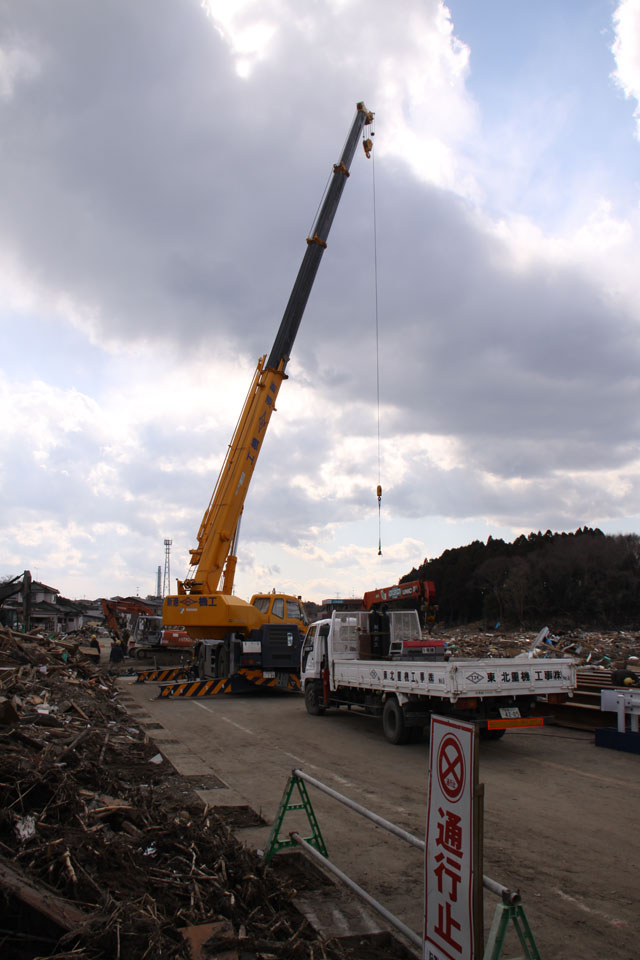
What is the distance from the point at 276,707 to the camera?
646 inches

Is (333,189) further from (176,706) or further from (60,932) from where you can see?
(60,932)

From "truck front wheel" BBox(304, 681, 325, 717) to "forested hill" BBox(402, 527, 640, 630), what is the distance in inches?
1641

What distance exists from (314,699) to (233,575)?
16.6 ft

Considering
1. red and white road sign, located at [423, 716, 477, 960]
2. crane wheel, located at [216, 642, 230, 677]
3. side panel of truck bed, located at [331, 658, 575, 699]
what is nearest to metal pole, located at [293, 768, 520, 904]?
red and white road sign, located at [423, 716, 477, 960]

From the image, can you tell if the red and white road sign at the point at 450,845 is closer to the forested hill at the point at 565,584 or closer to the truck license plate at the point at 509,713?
the truck license plate at the point at 509,713

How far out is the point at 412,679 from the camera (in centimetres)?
1024

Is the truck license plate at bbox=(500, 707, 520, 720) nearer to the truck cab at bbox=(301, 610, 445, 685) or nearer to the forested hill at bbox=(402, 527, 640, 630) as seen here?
the truck cab at bbox=(301, 610, 445, 685)

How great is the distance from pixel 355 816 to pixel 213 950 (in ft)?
11.7

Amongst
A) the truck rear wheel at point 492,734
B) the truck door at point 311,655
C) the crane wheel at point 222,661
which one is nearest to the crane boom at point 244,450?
the crane wheel at point 222,661

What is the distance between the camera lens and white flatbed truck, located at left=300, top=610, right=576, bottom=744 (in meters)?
9.56

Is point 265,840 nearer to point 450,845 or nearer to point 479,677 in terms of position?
point 450,845

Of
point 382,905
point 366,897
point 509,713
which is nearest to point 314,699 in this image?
point 509,713

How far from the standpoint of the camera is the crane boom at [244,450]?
1750 centimetres

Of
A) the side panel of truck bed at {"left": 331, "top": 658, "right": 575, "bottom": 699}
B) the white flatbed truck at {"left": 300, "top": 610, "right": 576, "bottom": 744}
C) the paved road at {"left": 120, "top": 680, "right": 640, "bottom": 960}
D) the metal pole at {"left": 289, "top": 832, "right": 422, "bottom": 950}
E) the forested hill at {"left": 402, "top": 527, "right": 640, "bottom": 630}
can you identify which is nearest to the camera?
the metal pole at {"left": 289, "top": 832, "right": 422, "bottom": 950}
